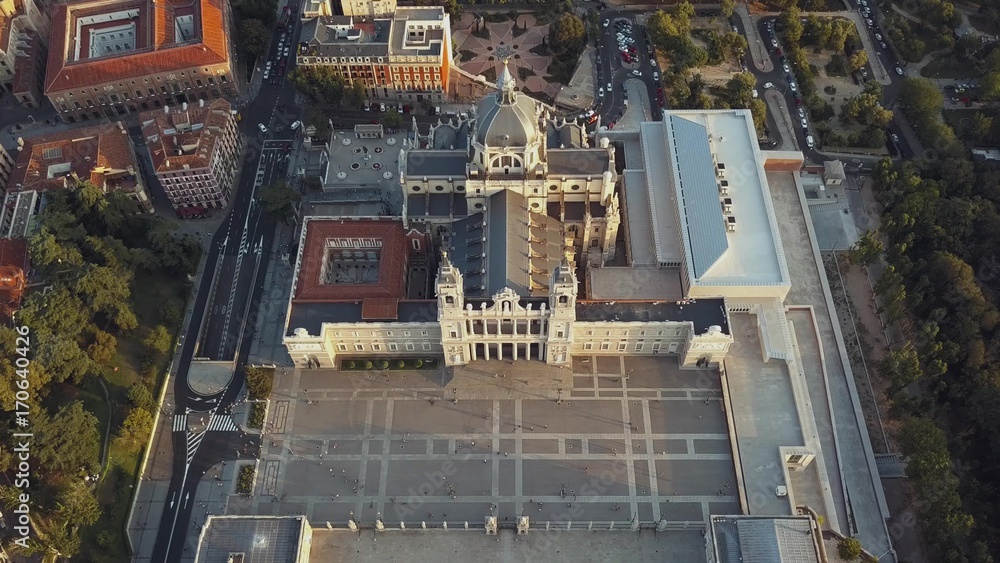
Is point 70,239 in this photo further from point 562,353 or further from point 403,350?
point 562,353

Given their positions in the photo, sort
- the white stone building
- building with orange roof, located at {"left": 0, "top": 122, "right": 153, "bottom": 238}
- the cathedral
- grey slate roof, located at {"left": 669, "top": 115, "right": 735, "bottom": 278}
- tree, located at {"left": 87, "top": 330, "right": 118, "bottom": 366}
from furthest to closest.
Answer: building with orange roof, located at {"left": 0, "top": 122, "right": 153, "bottom": 238} < grey slate roof, located at {"left": 669, "top": 115, "right": 735, "bottom": 278} < tree, located at {"left": 87, "top": 330, "right": 118, "bottom": 366} < the white stone building < the cathedral

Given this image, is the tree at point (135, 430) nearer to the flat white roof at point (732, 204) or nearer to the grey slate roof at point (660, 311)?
the grey slate roof at point (660, 311)

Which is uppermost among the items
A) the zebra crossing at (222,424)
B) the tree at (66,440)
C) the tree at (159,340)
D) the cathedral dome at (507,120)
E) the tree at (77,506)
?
the cathedral dome at (507,120)

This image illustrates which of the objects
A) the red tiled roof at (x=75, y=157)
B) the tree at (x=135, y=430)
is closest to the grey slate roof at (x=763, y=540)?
the tree at (x=135, y=430)

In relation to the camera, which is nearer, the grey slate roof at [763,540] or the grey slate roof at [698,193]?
the grey slate roof at [763,540]

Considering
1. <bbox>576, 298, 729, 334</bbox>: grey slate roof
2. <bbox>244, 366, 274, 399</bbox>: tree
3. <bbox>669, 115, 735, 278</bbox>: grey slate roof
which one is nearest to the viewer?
<bbox>576, 298, 729, 334</bbox>: grey slate roof

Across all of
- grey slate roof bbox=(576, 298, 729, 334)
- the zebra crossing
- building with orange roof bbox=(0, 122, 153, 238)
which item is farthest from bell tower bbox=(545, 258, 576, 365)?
building with orange roof bbox=(0, 122, 153, 238)

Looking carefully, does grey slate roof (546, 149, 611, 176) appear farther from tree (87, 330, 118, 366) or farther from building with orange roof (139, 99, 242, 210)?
tree (87, 330, 118, 366)

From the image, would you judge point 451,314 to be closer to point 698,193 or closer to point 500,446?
point 500,446
